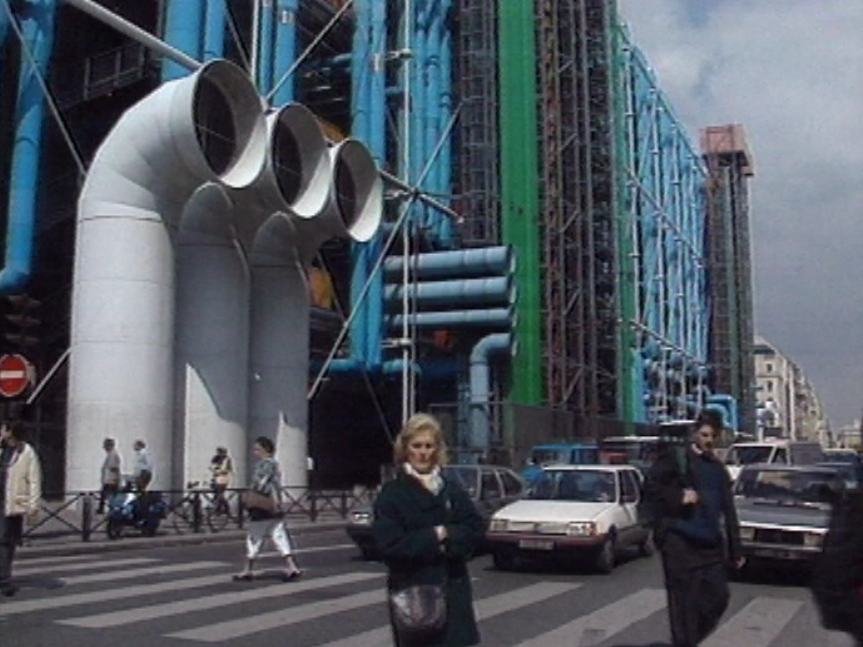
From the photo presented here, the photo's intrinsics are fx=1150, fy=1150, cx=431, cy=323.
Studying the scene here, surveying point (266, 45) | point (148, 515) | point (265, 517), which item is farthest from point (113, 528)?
point (266, 45)

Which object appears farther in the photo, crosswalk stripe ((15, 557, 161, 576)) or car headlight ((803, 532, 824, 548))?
crosswalk stripe ((15, 557, 161, 576))

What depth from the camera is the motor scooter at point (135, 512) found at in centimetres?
1892

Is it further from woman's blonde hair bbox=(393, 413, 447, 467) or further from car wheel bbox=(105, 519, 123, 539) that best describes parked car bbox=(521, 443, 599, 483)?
woman's blonde hair bbox=(393, 413, 447, 467)

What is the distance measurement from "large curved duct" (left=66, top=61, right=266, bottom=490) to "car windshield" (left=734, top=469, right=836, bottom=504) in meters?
12.1

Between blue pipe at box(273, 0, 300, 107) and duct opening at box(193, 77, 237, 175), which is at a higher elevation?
blue pipe at box(273, 0, 300, 107)

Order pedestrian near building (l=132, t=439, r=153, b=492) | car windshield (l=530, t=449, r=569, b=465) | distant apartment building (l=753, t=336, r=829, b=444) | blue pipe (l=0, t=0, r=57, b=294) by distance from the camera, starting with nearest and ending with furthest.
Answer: pedestrian near building (l=132, t=439, r=153, b=492) → blue pipe (l=0, t=0, r=57, b=294) → car windshield (l=530, t=449, r=569, b=465) → distant apartment building (l=753, t=336, r=829, b=444)

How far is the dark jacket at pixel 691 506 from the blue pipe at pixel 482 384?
32069 millimetres

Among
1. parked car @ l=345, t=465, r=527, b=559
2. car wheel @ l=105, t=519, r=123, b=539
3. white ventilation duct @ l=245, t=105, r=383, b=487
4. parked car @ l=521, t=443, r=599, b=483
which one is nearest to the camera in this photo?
parked car @ l=345, t=465, r=527, b=559

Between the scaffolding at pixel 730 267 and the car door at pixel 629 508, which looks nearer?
the car door at pixel 629 508

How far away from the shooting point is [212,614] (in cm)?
1045

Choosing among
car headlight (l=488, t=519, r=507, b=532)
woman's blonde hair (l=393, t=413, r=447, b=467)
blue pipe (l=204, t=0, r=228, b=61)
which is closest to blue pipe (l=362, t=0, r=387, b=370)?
blue pipe (l=204, t=0, r=228, b=61)

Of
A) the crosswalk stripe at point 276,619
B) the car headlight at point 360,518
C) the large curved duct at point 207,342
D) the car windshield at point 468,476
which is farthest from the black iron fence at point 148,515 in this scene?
the crosswalk stripe at point 276,619

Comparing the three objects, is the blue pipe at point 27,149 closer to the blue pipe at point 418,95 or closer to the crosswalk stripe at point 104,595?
the blue pipe at point 418,95

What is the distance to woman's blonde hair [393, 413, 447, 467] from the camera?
520cm
